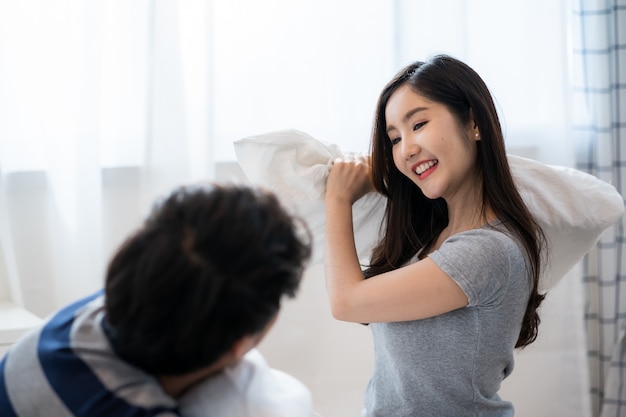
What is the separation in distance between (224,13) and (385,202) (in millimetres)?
751

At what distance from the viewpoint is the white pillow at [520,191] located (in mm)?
1347

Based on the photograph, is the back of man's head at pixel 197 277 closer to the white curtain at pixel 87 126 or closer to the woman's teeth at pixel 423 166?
the woman's teeth at pixel 423 166

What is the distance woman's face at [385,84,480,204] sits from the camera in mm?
1281

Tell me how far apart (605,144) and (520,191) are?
1078 millimetres

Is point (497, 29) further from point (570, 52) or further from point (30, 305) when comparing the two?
point (30, 305)

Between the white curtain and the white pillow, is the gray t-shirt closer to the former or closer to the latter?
the white pillow

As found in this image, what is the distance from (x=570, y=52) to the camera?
2363 millimetres

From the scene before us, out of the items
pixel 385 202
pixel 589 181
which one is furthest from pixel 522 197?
pixel 385 202

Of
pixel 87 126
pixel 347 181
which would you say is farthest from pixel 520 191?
pixel 87 126

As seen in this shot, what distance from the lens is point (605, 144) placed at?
2328mm

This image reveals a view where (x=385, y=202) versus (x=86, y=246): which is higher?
(x=385, y=202)

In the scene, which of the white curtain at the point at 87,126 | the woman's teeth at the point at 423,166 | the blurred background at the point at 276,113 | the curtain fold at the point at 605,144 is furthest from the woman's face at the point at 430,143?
the curtain fold at the point at 605,144

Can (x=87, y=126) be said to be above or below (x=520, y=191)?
above

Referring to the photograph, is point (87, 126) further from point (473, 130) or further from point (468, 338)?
point (468, 338)
